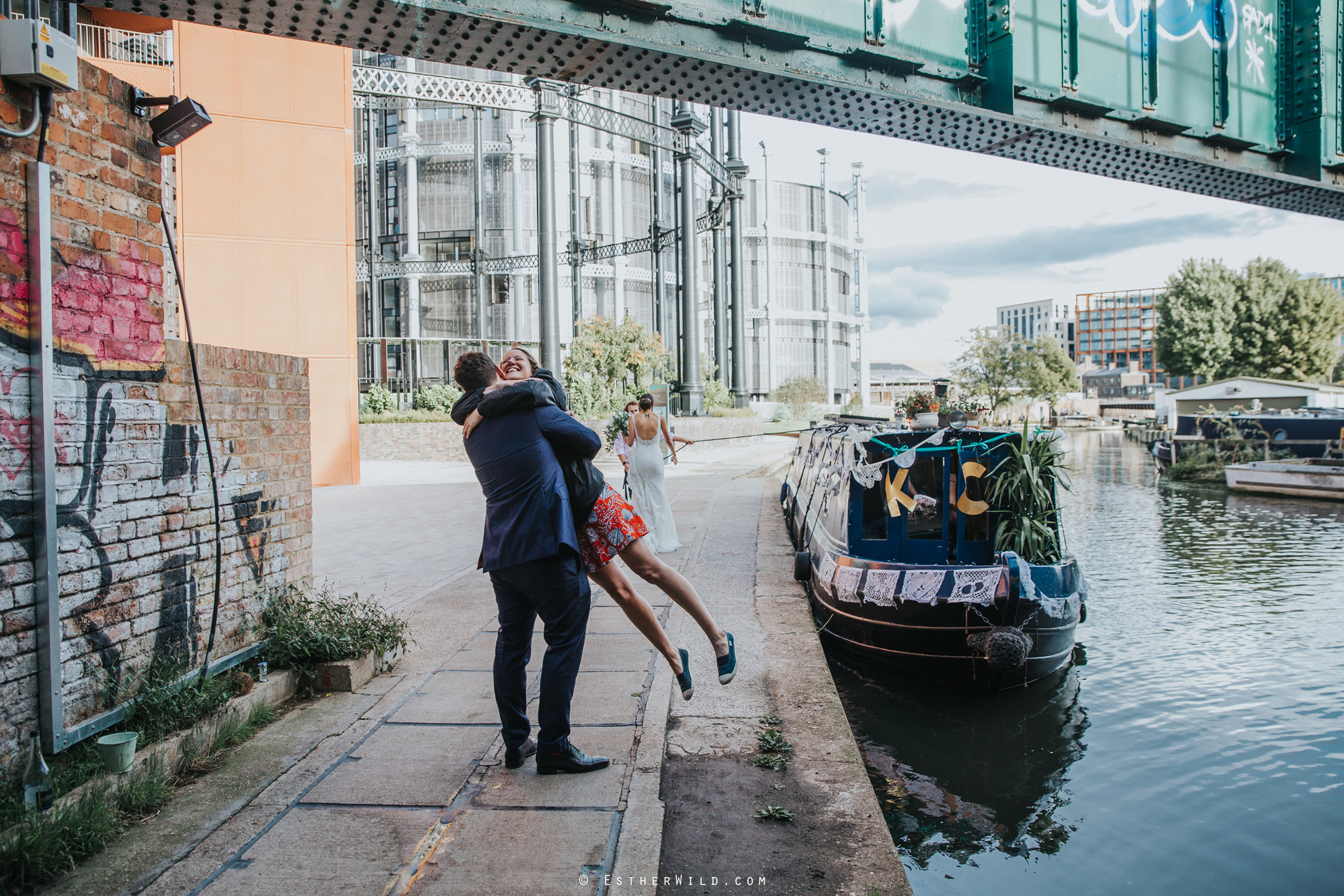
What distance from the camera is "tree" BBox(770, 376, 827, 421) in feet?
162

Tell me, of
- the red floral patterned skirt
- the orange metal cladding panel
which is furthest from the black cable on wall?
the orange metal cladding panel

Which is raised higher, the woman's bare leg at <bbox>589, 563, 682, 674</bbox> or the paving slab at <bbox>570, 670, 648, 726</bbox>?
the woman's bare leg at <bbox>589, 563, 682, 674</bbox>

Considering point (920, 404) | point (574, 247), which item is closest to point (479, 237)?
point (574, 247)

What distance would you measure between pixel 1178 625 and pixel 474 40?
8.94m

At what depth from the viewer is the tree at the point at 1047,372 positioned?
56684 millimetres

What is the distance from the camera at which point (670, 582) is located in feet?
12.4

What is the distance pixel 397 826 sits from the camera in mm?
3072

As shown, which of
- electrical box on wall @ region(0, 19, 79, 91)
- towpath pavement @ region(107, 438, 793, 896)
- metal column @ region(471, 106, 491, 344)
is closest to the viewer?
towpath pavement @ region(107, 438, 793, 896)

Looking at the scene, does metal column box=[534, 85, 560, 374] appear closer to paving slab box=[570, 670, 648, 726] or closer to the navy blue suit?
paving slab box=[570, 670, 648, 726]

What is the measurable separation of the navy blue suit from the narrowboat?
3.81 m

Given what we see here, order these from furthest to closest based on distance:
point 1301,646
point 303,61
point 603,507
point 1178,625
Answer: point 303,61 → point 1178,625 → point 1301,646 → point 603,507

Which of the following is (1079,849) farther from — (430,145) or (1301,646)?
(430,145)

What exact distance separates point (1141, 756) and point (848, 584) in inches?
91.3

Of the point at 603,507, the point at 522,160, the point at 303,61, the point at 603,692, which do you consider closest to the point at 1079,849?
the point at 603,692
